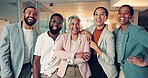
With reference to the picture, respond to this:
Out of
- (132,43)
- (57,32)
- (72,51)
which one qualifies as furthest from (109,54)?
(57,32)

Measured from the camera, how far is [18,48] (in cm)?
195

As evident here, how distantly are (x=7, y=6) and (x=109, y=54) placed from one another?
2393mm

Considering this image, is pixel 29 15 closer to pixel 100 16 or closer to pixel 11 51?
pixel 11 51

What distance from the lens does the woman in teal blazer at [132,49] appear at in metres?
1.62

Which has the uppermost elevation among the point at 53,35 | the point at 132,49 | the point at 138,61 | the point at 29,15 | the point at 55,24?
the point at 29,15

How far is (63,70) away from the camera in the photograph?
1727mm

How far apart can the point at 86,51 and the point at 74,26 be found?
0.88 feet

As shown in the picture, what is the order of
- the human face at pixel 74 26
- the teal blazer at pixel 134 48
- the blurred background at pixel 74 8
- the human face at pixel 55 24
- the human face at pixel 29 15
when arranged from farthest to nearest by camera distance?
the blurred background at pixel 74 8, the human face at pixel 29 15, the human face at pixel 55 24, the human face at pixel 74 26, the teal blazer at pixel 134 48

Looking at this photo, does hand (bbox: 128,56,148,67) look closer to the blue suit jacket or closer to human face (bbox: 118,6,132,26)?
human face (bbox: 118,6,132,26)

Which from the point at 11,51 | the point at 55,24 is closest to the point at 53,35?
the point at 55,24

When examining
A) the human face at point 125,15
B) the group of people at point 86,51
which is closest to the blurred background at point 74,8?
the group of people at point 86,51

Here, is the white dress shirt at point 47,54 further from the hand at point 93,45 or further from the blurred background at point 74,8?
the blurred background at point 74,8

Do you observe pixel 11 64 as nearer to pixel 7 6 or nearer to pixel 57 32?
pixel 57 32

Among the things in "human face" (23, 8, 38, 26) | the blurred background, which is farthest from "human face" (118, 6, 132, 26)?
the blurred background
